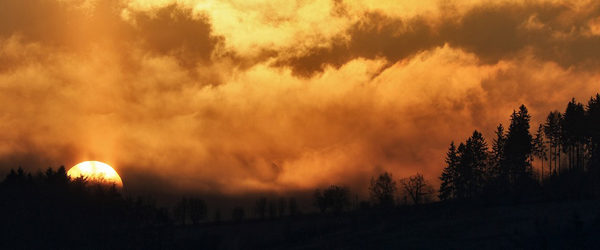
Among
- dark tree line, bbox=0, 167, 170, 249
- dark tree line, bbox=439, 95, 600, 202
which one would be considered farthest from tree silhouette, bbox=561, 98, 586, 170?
dark tree line, bbox=0, 167, 170, 249

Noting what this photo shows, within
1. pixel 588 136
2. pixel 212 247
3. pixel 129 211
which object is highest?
pixel 588 136

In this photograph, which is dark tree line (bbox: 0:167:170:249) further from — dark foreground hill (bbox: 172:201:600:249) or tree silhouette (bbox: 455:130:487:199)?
tree silhouette (bbox: 455:130:487:199)

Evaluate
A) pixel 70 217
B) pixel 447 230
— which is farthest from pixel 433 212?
pixel 70 217

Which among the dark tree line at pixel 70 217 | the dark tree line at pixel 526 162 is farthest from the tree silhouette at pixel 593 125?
the dark tree line at pixel 70 217

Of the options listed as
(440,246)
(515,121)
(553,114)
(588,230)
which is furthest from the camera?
(553,114)

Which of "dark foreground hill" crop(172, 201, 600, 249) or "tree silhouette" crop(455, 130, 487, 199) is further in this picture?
"tree silhouette" crop(455, 130, 487, 199)

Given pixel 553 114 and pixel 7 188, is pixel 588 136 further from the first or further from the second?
pixel 7 188

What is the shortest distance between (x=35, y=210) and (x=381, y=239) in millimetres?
55743

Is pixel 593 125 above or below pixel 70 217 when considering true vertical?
above

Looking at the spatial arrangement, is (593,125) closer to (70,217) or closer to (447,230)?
(447,230)

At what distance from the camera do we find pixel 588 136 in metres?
146

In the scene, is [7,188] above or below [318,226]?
above

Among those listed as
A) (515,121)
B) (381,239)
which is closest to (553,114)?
(515,121)

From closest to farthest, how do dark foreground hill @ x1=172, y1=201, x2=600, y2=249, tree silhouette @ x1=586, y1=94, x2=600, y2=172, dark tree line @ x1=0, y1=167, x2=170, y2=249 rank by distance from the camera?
dark foreground hill @ x1=172, y1=201, x2=600, y2=249 < dark tree line @ x1=0, y1=167, x2=170, y2=249 < tree silhouette @ x1=586, y1=94, x2=600, y2=172
